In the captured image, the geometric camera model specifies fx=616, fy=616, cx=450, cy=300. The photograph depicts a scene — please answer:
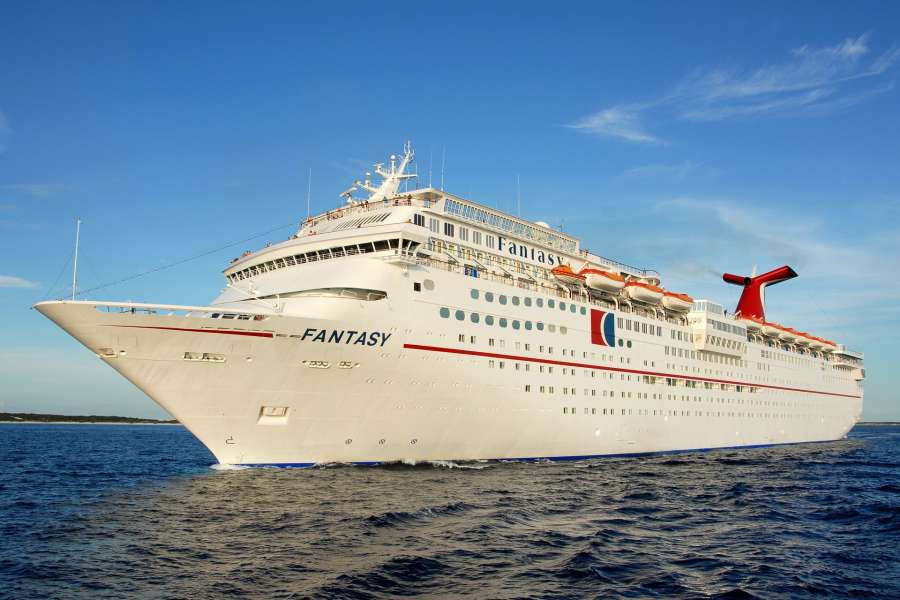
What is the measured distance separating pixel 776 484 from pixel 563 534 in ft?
46.0

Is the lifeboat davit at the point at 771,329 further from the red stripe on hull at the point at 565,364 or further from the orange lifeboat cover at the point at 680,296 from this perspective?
the orange lifeboat cover at the point at 680,296

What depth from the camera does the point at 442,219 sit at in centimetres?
2686

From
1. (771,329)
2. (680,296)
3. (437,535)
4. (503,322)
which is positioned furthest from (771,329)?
(437,535)

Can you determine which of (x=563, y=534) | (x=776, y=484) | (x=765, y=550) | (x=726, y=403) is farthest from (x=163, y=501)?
(x=726, y=403)

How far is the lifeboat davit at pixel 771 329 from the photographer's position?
47906 millimetres

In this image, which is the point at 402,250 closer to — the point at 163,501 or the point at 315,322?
the point at 315,322

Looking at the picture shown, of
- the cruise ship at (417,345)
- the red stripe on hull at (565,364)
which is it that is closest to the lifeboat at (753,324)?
the red stripe on hull at (565,364)

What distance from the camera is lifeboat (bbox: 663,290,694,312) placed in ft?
121

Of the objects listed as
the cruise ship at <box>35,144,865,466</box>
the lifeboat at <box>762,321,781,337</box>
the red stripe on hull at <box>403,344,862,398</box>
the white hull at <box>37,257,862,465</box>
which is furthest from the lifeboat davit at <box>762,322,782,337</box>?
the white hull at <box>37,257,862,465</box>

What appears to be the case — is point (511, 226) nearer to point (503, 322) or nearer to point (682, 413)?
point (503, 322)

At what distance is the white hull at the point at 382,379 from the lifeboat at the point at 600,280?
2333 mm

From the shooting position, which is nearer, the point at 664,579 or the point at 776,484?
the point at 664,579

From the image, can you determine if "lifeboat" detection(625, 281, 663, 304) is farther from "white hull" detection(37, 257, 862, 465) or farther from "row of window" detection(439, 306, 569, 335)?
"row of window" detection(439, 306, 569, 335)

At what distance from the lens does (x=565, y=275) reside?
30.1 metres
